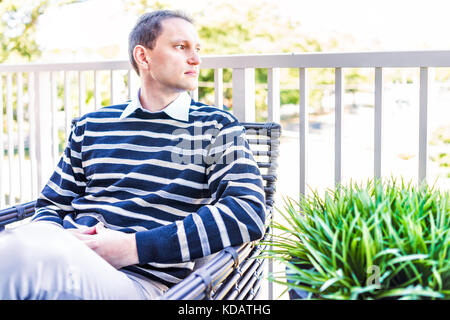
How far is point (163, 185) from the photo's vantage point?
5.69ft

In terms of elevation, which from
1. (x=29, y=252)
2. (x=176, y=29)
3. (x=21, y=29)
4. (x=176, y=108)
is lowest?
(x=29, y=252)

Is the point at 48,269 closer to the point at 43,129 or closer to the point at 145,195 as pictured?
the point at 145,195

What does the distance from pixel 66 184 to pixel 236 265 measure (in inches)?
34.6

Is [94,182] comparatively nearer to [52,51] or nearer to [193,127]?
[193,127]

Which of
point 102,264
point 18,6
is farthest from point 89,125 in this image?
point 18,6

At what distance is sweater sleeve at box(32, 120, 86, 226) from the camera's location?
189 centimetres

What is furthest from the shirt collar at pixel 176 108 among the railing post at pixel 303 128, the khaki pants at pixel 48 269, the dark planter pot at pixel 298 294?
the dark planter pot at pixel 298 294

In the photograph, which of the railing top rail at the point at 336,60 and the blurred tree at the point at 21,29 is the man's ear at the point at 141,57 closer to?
the railing top rail at the point at 336,60

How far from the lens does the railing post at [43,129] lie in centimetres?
323

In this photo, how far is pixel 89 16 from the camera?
57.9 feet

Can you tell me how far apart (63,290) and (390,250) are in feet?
2.53

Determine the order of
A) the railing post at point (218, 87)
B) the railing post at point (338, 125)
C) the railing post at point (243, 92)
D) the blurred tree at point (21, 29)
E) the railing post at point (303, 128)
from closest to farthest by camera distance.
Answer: the railing post at point (338, 125)
the railing post at point (303, 128)
the railing post at point (243, 92)
the railing post at point (218, 87)
the blurred tree at point (21, 29)

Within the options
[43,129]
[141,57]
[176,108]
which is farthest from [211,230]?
[43,129]

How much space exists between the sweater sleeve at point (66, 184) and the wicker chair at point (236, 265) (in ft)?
0.49
